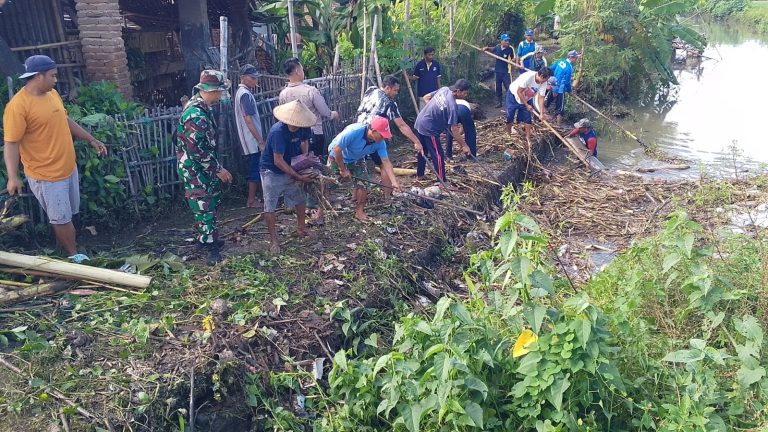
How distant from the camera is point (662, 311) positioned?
4852mm

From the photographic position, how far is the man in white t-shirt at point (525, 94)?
10.0m

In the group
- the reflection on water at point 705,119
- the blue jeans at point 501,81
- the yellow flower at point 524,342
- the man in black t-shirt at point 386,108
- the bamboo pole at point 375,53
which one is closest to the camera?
the yellow flower at point 524,342

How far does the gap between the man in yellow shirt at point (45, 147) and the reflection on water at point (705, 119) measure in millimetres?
8944

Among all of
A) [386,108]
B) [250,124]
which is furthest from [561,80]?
[250,124]

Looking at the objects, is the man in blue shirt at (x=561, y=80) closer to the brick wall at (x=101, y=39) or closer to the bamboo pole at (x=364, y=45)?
the bamboo pole at (x=364, y=45)

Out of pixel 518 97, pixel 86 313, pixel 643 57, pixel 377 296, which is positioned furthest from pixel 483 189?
pixel 643 57

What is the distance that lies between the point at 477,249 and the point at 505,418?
329 cm

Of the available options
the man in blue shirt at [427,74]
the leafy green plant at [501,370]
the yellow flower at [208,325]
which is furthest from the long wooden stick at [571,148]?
the yellow flower at [208,325]

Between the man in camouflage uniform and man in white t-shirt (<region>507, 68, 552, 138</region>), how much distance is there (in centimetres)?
587

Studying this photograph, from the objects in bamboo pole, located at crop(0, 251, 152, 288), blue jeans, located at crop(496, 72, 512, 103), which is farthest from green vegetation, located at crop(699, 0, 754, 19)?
bamboo pole, located at crop(0, 251, 152, 288)

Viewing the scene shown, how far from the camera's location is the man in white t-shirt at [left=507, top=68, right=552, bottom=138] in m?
10.0

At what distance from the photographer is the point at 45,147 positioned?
5000mm

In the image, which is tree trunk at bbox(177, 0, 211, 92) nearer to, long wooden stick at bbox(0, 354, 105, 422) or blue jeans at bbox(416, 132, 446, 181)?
blue jeans at bbox(416, 132, 446, 181)

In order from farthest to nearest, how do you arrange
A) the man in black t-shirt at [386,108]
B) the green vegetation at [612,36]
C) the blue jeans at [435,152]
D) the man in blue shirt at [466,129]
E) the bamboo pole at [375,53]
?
the green vegetation at [612,36] → the bamboo pole at [375,53] → the man in blue shirt at [466,129] → the blue jeans at [435,152] → the man in black t-shirt at [386,108]
